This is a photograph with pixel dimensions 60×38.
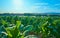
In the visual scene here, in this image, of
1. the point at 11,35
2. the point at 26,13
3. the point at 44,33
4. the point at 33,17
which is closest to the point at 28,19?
the point at 33,17

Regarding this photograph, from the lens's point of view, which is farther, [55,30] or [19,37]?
[55,30]

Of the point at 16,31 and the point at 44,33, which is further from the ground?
the point at 16,31

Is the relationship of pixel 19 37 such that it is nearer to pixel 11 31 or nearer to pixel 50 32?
pixel 11 31

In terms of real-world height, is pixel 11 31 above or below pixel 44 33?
above

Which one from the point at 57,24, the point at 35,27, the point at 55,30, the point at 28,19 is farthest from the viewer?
the point at 28,19

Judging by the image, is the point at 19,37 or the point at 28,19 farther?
the point at 28,19

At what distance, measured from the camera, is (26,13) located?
444cm

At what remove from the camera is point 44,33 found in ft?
11.2

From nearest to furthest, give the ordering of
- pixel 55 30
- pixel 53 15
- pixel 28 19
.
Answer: pixel 55 30 < pixel 53 15 < pixel 28 19

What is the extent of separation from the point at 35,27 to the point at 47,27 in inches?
27.2

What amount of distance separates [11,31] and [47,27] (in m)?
1.29

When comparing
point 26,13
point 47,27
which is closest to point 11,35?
point 47,27

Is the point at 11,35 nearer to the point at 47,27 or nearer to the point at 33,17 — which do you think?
the point at 47,27

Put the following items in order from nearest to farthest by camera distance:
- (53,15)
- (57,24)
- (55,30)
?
1. (55,30)
2. (57,24)
3. (53,15)
